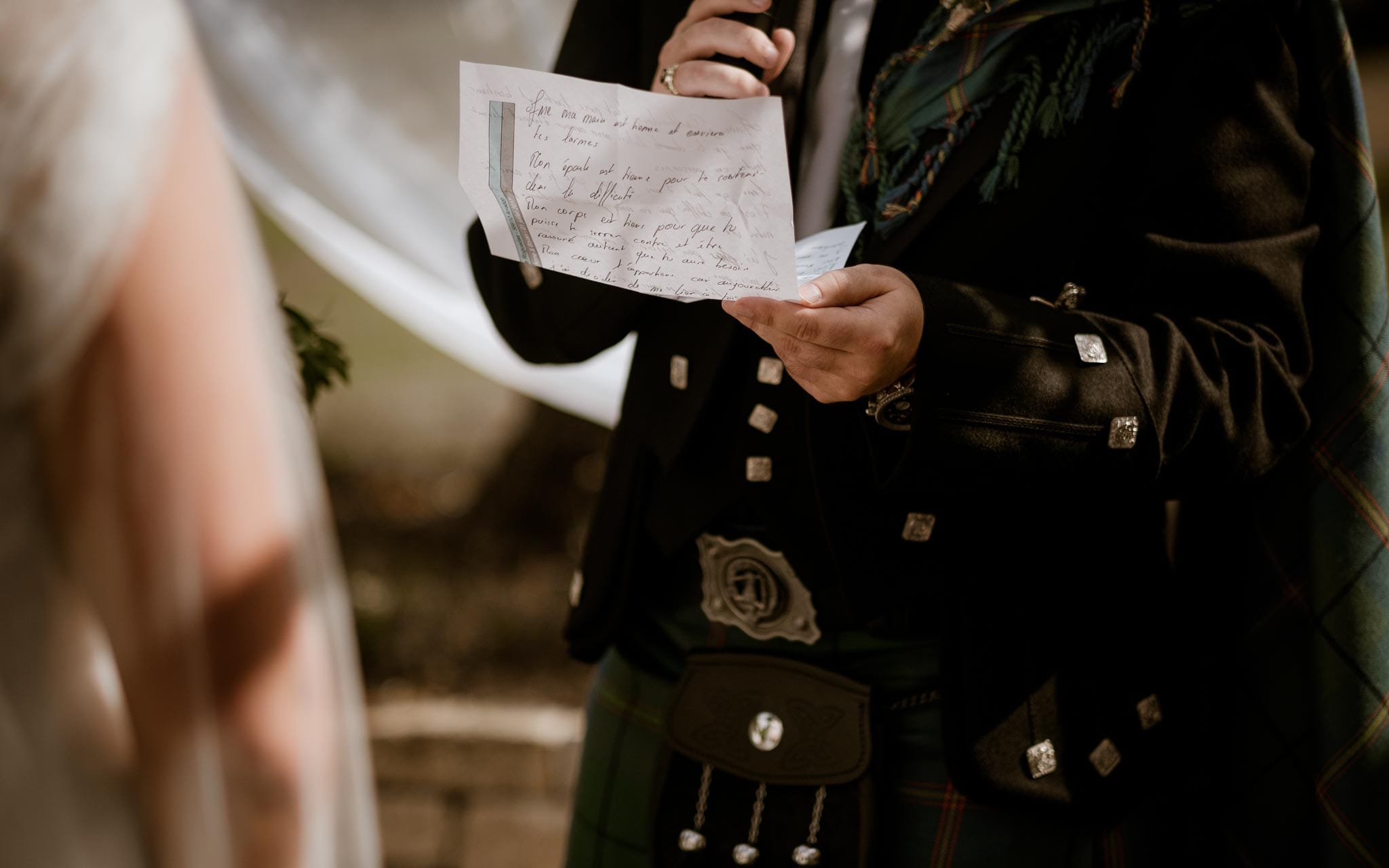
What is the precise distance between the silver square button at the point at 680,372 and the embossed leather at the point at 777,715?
289mm

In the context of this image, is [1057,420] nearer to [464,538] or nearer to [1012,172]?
[1012,172]

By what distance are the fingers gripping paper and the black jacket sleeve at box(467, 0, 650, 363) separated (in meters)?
0.32

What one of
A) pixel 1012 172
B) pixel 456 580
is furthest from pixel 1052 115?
pixel 456 580

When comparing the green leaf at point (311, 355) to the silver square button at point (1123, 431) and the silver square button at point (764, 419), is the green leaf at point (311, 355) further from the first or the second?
the silver square button at point (1123, 431)

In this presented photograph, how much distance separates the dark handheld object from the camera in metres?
0.90

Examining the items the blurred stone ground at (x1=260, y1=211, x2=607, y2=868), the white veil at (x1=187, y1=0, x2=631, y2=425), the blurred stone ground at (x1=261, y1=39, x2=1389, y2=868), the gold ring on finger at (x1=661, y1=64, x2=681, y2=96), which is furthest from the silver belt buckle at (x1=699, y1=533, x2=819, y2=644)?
the blurred stone ground at (x1=260, y1=211, x2=607, y2=868)

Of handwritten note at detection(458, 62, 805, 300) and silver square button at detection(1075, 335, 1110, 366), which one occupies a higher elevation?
handwritten note at detection(458, 62, 805, 300)

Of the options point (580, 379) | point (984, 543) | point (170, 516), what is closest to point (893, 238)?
point (984, 543)

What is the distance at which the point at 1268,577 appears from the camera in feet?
3.57

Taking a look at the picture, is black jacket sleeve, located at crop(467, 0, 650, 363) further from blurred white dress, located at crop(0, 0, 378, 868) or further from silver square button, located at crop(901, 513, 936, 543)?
blurred white dress, located at crop(0, 0, 378, 868)

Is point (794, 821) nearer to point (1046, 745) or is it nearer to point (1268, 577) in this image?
point (1046, 745)

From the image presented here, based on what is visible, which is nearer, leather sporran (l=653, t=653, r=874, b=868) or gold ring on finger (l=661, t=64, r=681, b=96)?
gold ring on finger (l=661, t=64, r=681, b=96)

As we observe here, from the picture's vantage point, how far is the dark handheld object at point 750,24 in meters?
0.90

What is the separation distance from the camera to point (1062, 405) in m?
0.85
